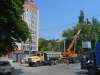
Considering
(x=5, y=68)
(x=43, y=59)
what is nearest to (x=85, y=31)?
(x=43, y=59)

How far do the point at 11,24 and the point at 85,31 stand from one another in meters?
68.9

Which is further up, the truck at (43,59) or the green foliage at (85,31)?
the green foliage at (85,31)

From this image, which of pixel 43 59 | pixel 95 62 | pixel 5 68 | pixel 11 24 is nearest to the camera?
pixel 95 62

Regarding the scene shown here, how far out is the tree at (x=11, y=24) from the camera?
99.3ft

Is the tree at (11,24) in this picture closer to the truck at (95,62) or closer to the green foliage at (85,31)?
the truck at (95,62)

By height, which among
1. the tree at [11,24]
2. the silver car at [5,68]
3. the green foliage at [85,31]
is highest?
the green foliage at [85,31]

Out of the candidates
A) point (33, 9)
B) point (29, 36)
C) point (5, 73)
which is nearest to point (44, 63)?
point (29, 36)

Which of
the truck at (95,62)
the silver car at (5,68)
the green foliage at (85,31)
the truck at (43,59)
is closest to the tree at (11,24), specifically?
the silver car at (5,68)

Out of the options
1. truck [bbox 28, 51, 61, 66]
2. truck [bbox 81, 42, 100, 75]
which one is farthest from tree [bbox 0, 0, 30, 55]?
truck [bbox 28, 51, 61, 66]

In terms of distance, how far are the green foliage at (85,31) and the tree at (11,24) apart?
55663mm

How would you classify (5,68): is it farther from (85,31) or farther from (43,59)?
(85,31)

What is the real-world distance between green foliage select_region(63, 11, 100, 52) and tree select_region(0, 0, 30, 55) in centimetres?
5566

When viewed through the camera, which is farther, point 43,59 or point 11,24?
point 43,59

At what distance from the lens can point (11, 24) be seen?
34156 mm
